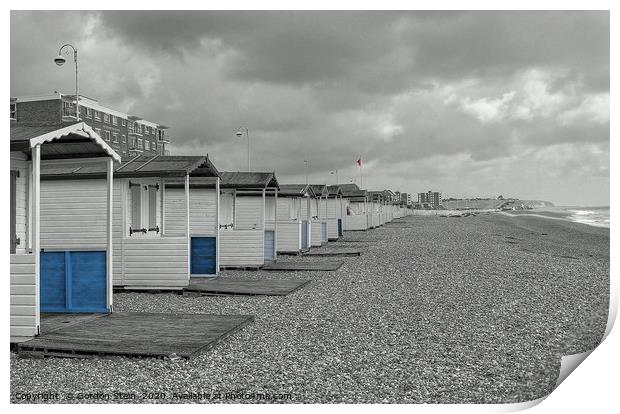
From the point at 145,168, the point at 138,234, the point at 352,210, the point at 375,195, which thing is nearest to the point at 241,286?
the point at 138,234

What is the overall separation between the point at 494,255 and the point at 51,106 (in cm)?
3613

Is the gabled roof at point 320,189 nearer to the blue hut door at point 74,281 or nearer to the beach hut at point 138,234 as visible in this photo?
the beach hut at point 138,234

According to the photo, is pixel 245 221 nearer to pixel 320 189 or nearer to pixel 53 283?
pixel 320 189

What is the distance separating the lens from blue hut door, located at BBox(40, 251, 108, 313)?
9164 mm

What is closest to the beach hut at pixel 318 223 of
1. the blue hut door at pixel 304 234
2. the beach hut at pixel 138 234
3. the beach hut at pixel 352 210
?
the blue hut door at pixel 304 234

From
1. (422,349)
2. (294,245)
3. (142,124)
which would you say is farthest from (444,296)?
(142,124)

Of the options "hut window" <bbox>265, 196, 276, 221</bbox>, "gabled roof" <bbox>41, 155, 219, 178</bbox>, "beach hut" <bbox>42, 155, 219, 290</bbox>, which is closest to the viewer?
"gabled roof" <bbox>41, 155, 219, 178</bbox>

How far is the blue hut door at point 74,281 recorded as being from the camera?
916 cm

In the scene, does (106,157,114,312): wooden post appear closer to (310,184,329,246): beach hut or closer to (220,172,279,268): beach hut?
(220,172,279,268): beach hut

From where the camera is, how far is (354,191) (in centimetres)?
4259

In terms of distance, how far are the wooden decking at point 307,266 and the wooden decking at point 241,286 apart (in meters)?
2.70

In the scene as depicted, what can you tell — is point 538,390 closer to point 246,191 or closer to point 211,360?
point 211,360

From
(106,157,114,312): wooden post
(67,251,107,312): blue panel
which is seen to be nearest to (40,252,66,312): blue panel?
(67,251,107,312): blue panel

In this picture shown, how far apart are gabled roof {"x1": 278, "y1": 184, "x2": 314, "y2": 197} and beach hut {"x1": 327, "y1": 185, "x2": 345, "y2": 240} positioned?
6729 mm
